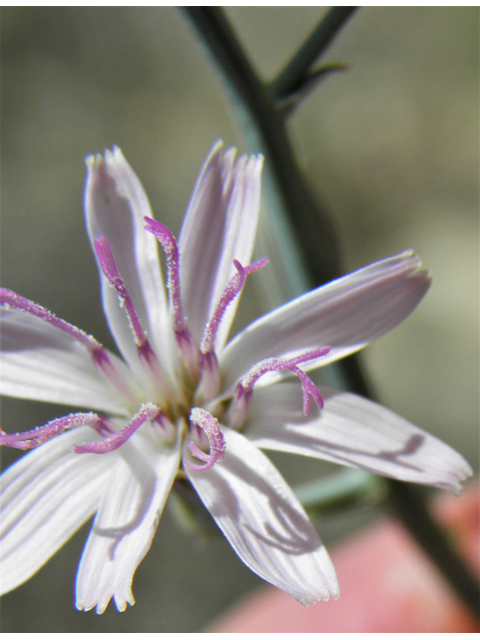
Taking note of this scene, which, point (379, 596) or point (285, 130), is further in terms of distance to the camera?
point (379, 596)

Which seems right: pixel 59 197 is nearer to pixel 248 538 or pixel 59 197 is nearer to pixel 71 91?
pixel 71 91

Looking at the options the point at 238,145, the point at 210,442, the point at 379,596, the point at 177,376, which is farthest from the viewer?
the point at 238,145

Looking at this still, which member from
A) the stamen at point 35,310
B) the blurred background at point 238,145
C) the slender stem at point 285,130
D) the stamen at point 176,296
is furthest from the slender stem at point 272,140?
the blurred background at point 238,145

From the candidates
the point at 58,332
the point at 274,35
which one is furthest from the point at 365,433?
the point at 274,35

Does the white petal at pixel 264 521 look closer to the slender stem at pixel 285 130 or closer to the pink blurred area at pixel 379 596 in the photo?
the slender stem at pixel 285 130

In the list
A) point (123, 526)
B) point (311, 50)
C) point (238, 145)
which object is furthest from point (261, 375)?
point (238, 145)

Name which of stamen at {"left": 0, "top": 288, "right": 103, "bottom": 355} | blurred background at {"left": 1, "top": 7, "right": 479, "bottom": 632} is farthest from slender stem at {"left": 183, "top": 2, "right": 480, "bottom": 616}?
blurred background at {"left": 1, "top": 7, "right": 479, "bottom": 632}

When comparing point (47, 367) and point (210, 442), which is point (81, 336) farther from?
point (210, 442)
